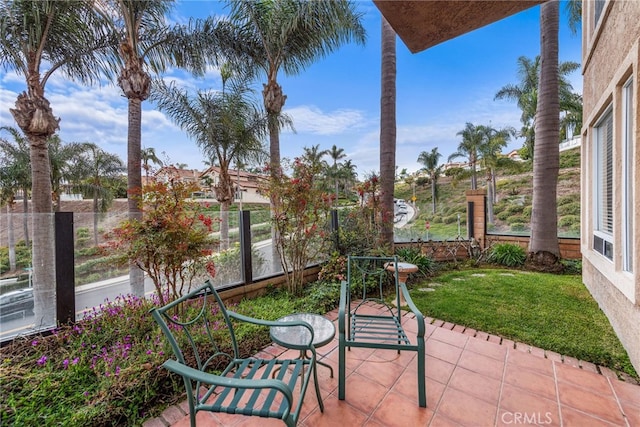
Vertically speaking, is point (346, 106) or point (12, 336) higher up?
point (346, 106)

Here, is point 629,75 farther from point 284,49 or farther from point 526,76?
point 526,76

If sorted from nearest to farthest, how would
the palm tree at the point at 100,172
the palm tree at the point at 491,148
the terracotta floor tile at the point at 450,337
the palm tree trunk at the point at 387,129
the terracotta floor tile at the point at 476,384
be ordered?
the terracotta floor tile at the point at 476,384 < the terracotta floor tile at the point at 450,337 < the palm tree trunk at the point at 387,129 < the palm tree at the point at 100,172 < the palm tree at the point at 491,148

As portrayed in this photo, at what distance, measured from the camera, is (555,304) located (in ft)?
12.3

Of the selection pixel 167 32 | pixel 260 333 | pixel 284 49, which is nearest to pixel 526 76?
pixel 284 49

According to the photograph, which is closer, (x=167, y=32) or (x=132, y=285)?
(x=132, y=285)

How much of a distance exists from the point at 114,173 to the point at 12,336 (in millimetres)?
17155

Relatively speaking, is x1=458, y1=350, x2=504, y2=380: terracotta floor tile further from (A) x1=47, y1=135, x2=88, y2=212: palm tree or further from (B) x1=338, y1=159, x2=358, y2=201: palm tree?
(B) x1=338, y1=159, x2=358, y2=201: palm tree

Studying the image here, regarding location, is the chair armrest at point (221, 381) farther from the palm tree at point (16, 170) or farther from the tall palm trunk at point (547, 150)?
the palm tree at point (16, 170)

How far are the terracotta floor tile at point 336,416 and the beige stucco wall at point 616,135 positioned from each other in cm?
254

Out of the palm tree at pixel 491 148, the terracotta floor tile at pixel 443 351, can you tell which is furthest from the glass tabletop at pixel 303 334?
the palm tree at pixel 491 148

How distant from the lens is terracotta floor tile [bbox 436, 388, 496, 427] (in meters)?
1.79

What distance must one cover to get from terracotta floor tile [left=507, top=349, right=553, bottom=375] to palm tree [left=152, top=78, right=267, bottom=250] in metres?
6.41

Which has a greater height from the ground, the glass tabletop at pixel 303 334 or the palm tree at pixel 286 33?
the palm tree at pixel 286 33

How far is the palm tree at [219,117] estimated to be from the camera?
22.2 ft
